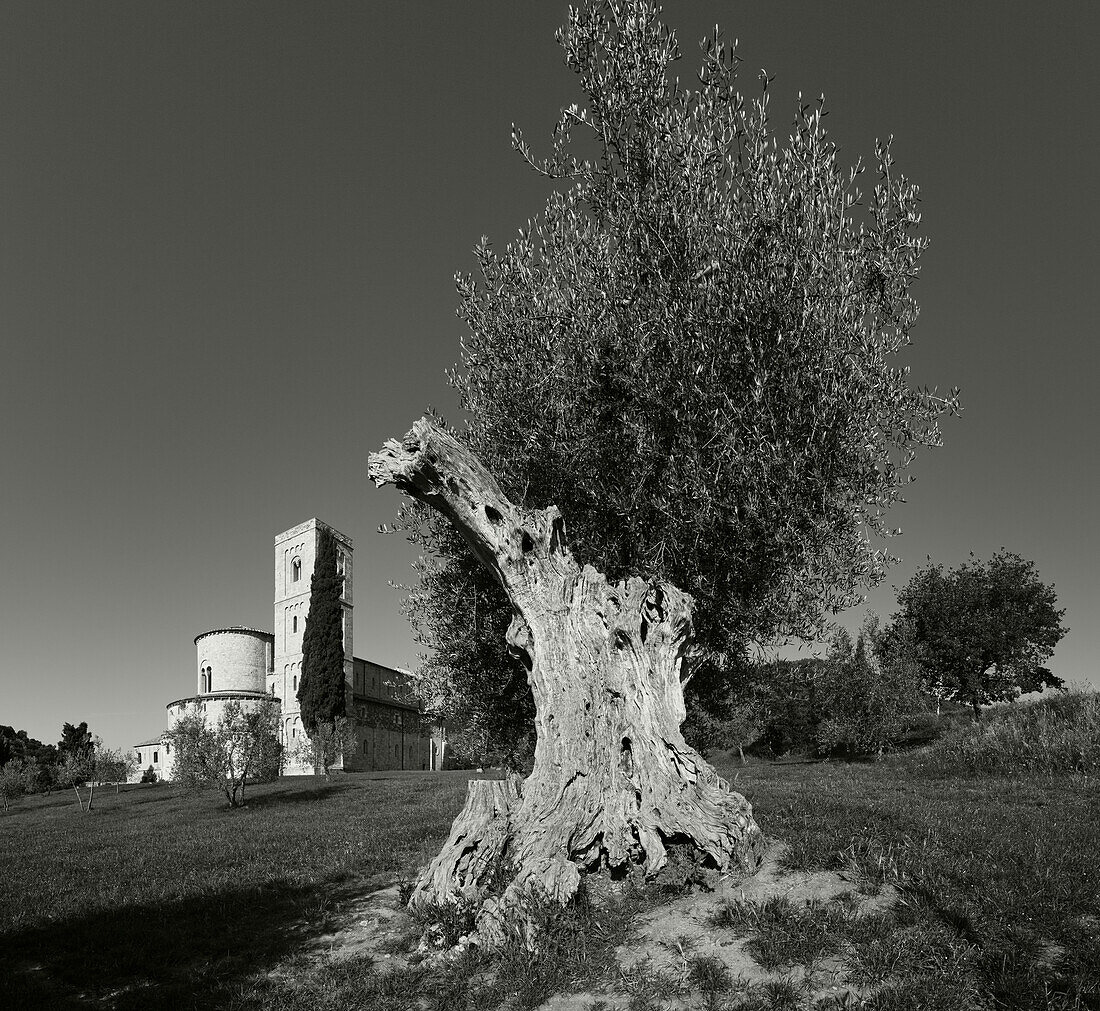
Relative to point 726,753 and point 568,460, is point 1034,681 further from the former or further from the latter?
point 568,460

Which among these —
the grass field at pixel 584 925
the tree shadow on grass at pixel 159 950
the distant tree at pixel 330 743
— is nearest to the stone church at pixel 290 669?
the distant tree at pixel 330 743

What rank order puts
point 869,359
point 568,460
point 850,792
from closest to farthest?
1. point 869,359
2. point 568,460
3. point 850,792

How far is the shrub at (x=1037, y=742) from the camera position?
2067cm

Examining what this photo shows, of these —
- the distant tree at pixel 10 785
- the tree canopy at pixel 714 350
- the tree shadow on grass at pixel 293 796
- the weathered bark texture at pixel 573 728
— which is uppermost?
the tree canopy at pixel 714 350

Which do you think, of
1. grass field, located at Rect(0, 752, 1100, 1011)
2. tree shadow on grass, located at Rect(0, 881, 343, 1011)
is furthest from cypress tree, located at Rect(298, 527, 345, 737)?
tree shadow on grass, located at Rect(0, 881, 343, 1011)

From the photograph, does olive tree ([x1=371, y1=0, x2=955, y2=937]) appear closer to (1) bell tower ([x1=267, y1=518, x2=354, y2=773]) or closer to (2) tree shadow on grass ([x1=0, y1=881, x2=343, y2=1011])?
A: (2) tree shadow on grass ([x1=0, y1=881, x2=343, y2=1011])

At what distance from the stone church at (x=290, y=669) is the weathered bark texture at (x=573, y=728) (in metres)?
66.5

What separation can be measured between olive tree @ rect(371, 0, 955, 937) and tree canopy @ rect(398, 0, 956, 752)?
Result: 4cm

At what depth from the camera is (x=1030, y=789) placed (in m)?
17.5

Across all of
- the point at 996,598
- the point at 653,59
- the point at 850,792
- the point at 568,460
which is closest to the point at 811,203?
the point at 653,59

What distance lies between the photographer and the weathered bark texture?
8.93 m

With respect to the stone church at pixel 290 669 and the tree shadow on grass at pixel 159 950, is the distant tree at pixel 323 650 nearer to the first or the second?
the stone church at pixel 290 669

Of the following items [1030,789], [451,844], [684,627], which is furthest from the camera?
[1030,789]

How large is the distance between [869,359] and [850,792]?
1230 cm
